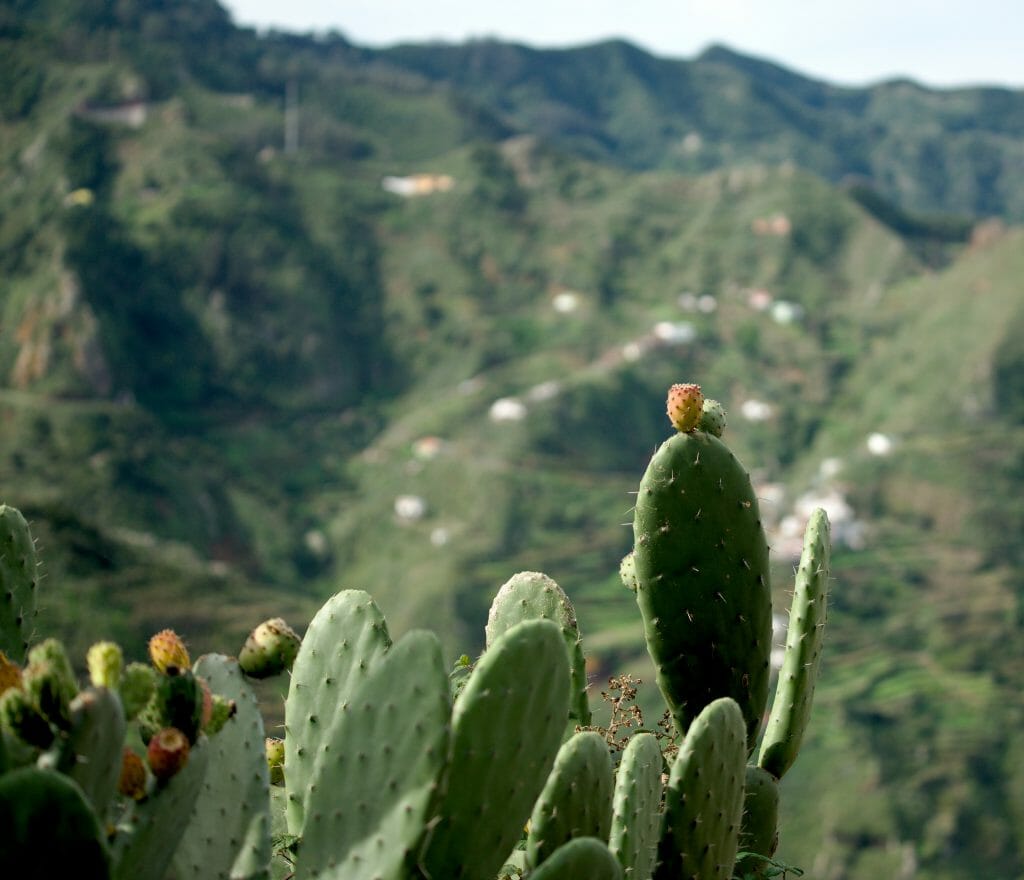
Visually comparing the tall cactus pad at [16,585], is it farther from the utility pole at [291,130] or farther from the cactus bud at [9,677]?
the utility pole at [291,130]

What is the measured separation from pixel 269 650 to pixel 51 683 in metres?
0.63

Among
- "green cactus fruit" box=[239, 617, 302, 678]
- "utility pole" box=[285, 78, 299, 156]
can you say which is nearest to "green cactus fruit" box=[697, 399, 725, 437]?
"green cactus fruit" box=[239, 617, 302, 678]

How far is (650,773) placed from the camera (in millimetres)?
1926

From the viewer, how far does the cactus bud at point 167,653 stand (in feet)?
4.99

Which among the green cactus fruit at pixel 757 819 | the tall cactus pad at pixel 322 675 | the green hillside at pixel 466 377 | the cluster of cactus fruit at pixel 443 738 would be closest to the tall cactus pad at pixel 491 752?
the cluster of cactus fruit at pixel 443 738

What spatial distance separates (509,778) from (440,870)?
0.13 meters

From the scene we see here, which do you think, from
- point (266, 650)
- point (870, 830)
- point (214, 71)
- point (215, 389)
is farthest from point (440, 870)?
point (214, 71)

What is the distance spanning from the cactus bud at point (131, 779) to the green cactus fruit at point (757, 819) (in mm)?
1059

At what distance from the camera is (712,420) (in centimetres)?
223

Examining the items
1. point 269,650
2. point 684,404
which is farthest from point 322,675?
point 684,404

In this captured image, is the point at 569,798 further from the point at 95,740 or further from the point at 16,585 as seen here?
the point at 16,585

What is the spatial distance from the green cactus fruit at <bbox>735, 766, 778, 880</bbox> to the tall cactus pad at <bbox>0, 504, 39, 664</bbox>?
114 centimetres

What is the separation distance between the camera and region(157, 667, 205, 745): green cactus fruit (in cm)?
147

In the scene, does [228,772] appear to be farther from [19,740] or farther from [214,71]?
[214,71]
